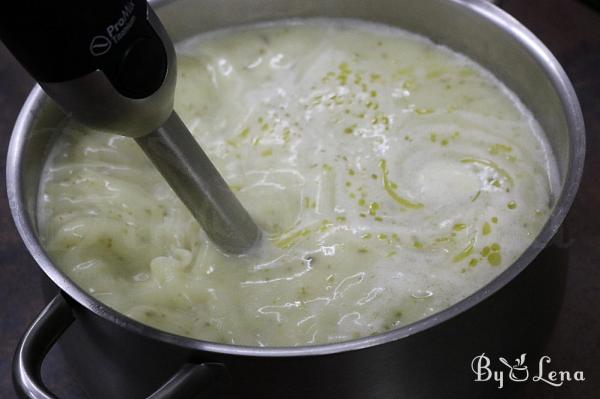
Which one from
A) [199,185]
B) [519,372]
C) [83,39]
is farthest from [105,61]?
[519,372]

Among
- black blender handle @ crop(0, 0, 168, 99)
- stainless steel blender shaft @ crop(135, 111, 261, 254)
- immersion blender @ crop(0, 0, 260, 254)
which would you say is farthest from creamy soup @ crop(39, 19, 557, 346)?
black blender handle @ crop(0, 0, 168, 99)

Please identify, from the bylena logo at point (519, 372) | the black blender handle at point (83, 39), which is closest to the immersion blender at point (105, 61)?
the black blender handle at point (83, 39)

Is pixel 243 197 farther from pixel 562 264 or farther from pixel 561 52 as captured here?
pixel 561 52

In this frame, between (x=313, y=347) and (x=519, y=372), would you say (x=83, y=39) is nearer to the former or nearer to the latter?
(x=313, y=347)

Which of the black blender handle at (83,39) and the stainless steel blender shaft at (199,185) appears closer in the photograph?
the black blender handle at (83,39)

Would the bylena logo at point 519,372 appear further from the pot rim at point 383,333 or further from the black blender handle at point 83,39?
the black blender handle at point 83,39


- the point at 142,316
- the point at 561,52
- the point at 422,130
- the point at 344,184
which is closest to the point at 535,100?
the point at 422,130

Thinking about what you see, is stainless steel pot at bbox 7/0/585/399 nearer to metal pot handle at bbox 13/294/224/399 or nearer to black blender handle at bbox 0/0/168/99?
metal pot handle at bbox 13/294/224/399
